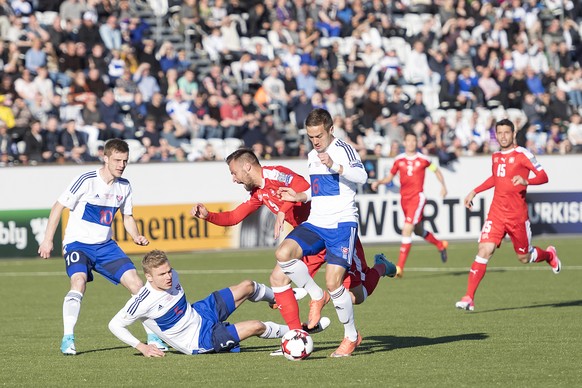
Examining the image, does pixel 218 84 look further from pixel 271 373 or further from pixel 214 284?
pixel 271 373

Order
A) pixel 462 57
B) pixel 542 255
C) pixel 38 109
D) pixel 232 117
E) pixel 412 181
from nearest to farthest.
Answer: pixel 542 255, pixel 412 181, pixel 38 109, pixel 232 117, pixel 462 57

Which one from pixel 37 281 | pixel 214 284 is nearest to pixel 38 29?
pixel 37 281

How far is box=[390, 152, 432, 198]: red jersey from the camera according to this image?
1956 centimetres

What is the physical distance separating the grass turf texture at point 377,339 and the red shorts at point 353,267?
2.12 feet

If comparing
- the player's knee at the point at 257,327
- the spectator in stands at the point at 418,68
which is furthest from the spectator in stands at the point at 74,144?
the player's knee at the point at 257,327

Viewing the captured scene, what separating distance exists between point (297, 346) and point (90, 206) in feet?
9.31

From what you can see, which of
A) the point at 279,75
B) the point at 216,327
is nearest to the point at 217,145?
the point at 279,75

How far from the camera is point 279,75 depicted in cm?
2903

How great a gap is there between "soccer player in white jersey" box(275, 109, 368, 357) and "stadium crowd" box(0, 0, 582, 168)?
14.0 metres

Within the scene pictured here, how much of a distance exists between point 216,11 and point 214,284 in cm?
1364

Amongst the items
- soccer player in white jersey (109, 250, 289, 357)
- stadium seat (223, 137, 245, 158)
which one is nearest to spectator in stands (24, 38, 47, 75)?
stadium seat (223, 137, 245, 158)

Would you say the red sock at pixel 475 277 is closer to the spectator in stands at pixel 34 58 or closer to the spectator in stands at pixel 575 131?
the spectator in stands at pixel 34 58

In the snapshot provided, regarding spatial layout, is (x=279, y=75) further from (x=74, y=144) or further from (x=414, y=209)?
(x=414, y=209)

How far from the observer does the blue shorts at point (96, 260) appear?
1139cm
